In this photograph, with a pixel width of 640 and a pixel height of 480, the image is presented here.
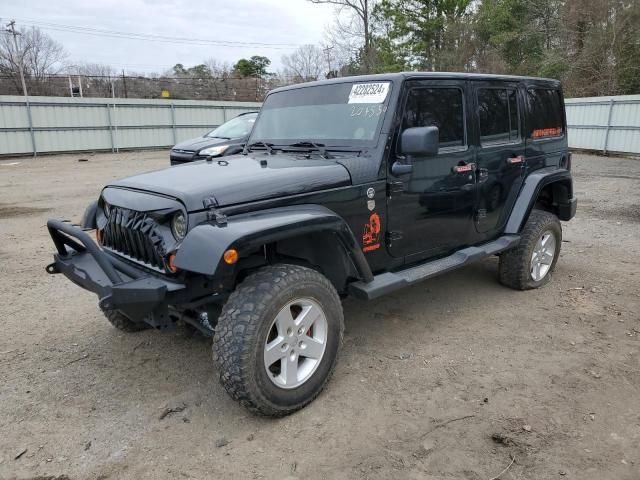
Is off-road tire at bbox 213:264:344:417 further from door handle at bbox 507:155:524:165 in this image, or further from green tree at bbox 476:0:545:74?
green tree at bbox 476:0:545:74

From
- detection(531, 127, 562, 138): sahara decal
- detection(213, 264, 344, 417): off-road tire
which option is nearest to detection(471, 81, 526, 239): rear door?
detection(531, 127, 562, 138): sahara decal

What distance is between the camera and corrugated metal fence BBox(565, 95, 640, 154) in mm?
16188

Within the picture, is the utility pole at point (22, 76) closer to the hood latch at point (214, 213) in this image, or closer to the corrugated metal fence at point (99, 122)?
the corrugated metal fence at point (99, 122)

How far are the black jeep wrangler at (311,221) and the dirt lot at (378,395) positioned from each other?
317mm

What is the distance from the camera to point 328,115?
153 inches

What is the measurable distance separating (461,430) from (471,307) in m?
1.95

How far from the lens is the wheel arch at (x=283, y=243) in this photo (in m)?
2.57

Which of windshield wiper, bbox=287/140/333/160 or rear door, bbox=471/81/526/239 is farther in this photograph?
rear door, bbox=471/81/526/239

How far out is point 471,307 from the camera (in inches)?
183

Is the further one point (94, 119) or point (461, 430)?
point (94, 119)

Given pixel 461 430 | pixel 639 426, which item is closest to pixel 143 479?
pixel 461 430

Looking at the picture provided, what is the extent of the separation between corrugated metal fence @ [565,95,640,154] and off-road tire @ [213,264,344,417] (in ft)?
55.5

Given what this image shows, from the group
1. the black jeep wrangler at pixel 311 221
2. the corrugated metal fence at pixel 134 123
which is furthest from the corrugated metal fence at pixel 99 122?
the black jeep wrangler at pixel 311 221

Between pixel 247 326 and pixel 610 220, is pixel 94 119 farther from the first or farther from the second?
pixel 247 326
